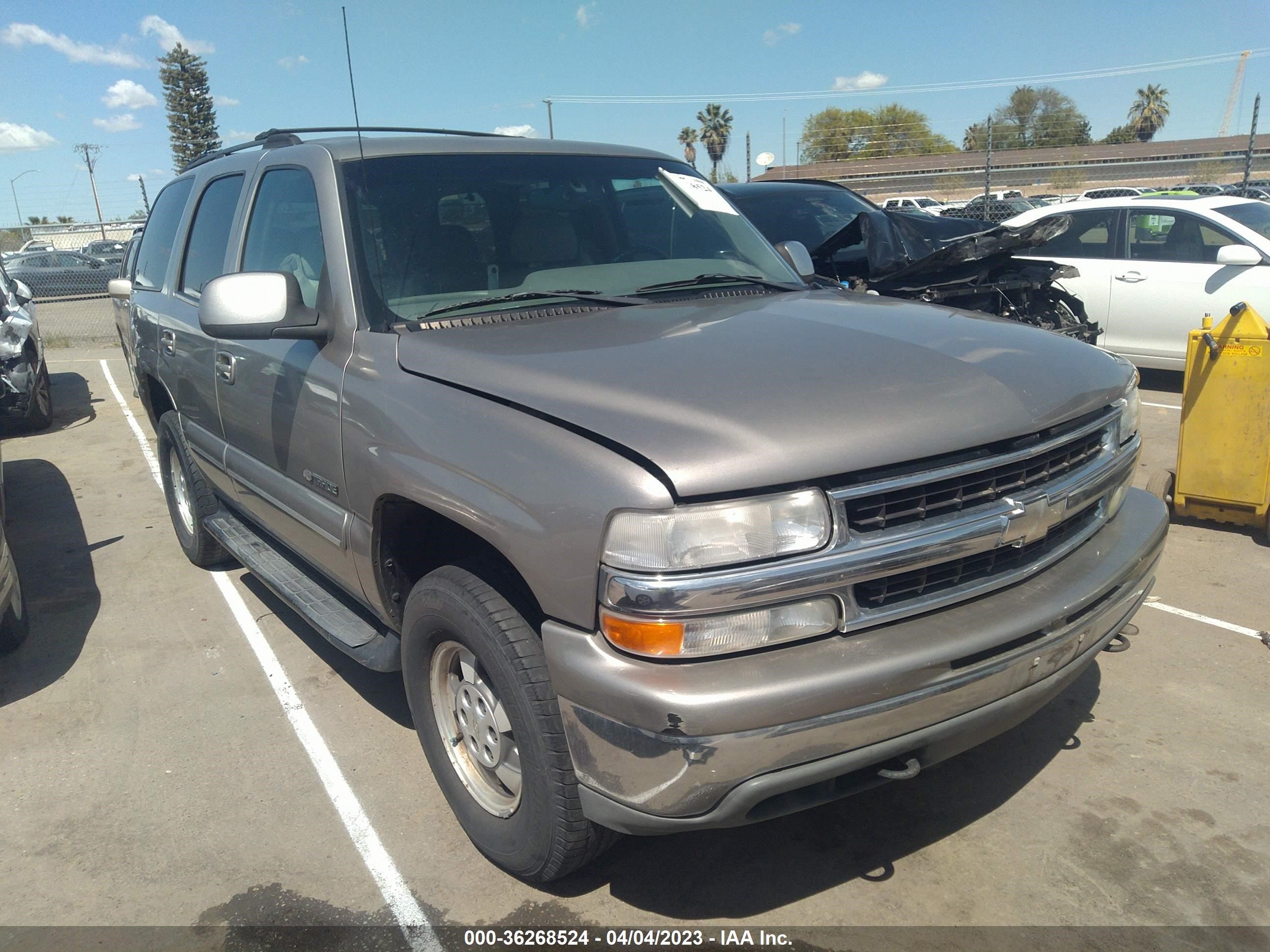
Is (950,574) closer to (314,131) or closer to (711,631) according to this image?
(711,631)

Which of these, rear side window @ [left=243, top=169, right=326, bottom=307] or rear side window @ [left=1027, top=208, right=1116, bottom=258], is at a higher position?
rear side window @ [left=243, top=169, right=326, bottom=307]

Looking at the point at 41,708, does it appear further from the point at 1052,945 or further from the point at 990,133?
the point at 990,133

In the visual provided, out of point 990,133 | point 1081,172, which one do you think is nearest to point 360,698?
point 990,133

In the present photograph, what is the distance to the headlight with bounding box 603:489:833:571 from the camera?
6.25ft

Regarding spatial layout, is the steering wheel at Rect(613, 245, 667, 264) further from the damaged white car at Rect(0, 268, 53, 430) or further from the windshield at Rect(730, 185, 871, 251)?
the damaged white car at Rect(0, 268, 53, 430)

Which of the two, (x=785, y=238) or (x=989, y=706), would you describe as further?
(x=785, y=238)

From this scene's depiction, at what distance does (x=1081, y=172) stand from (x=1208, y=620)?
3018 cm

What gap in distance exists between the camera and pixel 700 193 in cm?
374

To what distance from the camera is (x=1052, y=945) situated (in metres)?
2.28

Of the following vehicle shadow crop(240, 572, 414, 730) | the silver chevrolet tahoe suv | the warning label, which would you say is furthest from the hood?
the warning label

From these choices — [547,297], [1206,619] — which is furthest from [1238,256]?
[547,297]

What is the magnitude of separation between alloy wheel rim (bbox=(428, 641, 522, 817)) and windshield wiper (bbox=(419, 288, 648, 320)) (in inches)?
41.2

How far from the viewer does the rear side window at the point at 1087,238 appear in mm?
8625

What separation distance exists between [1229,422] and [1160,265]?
4191mm
